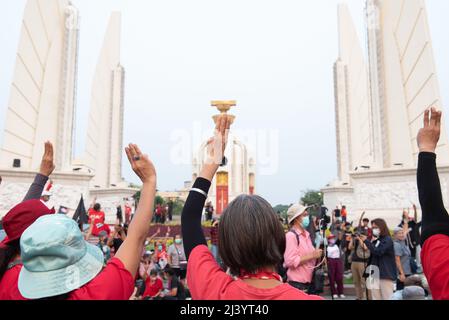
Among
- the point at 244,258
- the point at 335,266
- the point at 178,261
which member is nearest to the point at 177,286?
the point at 178,261

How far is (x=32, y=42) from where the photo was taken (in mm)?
16016

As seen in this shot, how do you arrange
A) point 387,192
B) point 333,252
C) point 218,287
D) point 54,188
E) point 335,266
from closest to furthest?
1. point 218,287
2. point 335,266
3. point 333,252
4. point 387,192
5. point 54,188

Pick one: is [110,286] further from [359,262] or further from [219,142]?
[359,262]

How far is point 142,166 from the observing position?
1717 mm

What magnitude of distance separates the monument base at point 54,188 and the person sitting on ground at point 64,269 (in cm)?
1319

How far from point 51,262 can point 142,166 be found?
0.58 metres

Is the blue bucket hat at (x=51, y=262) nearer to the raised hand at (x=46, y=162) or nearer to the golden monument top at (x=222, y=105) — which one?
the raised hand at (x=46, y=162)

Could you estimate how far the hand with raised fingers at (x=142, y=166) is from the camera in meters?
1.72

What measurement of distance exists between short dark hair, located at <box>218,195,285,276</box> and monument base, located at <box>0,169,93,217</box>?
1348 centimetres

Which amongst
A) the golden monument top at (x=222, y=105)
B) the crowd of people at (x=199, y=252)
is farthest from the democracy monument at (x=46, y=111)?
the crowd of people at (x=199, y=252)
